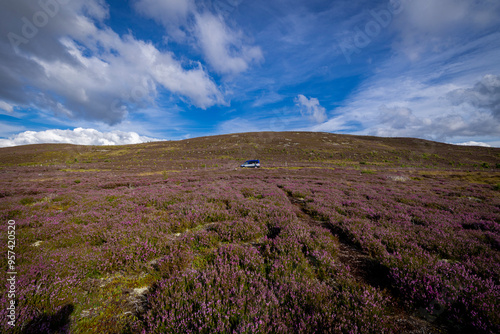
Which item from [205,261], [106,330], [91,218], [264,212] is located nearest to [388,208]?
[264,212]

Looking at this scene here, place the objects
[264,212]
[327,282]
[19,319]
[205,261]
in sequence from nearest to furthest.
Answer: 1. [19,319]
2. [327,282]
3. [205,261]
4. [264,212]

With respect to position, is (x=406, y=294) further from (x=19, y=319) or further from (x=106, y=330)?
(x=19, y=319)

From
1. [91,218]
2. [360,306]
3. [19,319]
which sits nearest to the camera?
[19,319]

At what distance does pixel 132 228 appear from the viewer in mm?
4945

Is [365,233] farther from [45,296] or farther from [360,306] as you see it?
[45,296]

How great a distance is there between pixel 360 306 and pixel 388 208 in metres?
7.33

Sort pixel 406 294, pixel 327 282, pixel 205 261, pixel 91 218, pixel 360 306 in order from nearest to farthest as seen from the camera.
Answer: pixel 360 306 → pixel 406 294 → pixel 327 282 → pixel 205 261 → pixel 91 218

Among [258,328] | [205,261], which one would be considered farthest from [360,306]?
[205,261]

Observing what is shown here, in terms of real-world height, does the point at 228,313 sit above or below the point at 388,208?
above

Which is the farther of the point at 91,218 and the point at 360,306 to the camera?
the point at 91,218

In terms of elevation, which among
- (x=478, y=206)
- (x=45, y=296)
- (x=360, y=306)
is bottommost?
→ (x=478, y=206)

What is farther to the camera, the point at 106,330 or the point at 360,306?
the point at 360,306

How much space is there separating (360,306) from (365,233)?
303cm

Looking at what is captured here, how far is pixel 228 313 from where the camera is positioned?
7.46 ft
